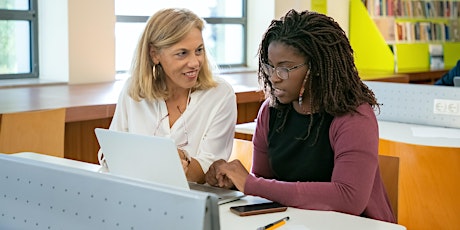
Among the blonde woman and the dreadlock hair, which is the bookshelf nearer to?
the blonde woman

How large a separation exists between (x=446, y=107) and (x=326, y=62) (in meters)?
1.80

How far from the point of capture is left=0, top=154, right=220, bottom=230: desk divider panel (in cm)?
112

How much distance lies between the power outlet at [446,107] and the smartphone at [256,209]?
76.5 inches

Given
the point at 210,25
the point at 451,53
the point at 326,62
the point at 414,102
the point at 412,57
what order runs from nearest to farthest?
the point at 326,62 → the point at 414,102 → the point at 210,25 → the point at 412,57 → the point at 451,53

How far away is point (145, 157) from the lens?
183cm

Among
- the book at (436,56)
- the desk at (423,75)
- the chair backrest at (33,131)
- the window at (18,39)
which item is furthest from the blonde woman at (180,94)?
the book at (436,56)

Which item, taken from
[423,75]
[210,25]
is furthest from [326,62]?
[423,75]

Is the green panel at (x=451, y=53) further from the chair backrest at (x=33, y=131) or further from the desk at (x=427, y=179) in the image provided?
the chair backrest at (x=33, y=131)

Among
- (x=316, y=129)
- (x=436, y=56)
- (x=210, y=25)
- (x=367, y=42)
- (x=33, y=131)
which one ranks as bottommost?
(x=33, y=131)

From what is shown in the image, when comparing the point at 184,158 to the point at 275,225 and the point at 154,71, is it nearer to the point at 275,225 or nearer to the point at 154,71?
the point at 154,71

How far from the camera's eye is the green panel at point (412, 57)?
6.74 meters

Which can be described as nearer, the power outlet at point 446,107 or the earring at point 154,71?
the earring at point 154,71

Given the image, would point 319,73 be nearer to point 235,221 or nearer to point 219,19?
point 235,221

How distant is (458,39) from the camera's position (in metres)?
7.76
